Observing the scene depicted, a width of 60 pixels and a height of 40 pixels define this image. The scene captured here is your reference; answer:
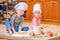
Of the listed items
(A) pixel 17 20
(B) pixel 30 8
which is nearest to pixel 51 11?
(B) pixel 30 8

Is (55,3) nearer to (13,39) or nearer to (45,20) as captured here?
(45,20)

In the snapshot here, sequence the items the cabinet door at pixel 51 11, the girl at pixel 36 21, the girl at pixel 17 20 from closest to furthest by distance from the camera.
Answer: the girl at pixel 36 21
the girl at pixel 17 20
the cabinet door at pixel 51 11

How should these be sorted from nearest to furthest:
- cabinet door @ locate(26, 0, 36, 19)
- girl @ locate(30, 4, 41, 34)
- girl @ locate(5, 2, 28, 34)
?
girl @ locate(30, 4, 41, 34) → girl @ locate(5, 2, 28, 34) → cabinet door @ locate(26, 0, 36, 19)

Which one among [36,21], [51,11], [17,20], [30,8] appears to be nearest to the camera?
[36,21]

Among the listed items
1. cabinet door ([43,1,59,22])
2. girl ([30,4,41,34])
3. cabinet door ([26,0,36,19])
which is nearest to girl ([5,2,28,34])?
girl ([30,4,41,34])

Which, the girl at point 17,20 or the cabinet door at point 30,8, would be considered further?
the cabinet door at point 30,8

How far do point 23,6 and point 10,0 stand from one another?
331cm

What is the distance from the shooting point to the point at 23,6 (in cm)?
222

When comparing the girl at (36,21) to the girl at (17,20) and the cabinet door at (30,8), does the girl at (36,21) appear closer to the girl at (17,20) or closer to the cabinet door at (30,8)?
the girl at (17,20)

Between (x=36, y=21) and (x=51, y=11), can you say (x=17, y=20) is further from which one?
(x=51, y=11)

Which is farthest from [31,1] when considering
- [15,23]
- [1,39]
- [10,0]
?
[1,39]

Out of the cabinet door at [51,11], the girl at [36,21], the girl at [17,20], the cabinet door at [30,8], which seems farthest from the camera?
the cabinet door at [30,8]

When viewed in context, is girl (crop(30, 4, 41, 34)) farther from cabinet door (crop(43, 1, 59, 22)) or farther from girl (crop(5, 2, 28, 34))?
cabinet door (crop(43, 1, 59, 22))

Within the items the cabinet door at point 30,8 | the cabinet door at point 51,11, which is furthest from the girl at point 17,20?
the cabinet door at point 30,8
